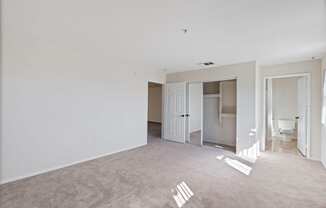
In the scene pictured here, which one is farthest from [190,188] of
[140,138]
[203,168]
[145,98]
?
[145,98]

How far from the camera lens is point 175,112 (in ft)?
18.1

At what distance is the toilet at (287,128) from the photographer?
5.91 meters

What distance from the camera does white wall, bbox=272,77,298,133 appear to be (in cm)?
640

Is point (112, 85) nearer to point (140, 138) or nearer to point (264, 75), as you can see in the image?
point (140, 138)

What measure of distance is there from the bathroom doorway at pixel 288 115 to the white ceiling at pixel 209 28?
54.0 inches

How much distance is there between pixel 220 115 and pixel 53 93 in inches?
180

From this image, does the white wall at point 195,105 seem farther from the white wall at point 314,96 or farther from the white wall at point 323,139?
the white wall at point 323,139

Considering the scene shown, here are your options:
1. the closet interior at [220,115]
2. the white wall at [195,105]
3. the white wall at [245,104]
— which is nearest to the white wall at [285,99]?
the closet interior at [220,115]

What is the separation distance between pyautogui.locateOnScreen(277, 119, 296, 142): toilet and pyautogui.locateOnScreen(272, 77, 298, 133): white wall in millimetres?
437

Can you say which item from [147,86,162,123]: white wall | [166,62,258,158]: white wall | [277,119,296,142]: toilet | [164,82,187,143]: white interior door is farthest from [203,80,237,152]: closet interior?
[147,86,162,123]: white wall

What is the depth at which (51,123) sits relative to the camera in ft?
9.98

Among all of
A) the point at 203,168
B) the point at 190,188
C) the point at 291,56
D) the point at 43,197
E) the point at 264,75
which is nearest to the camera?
the point at 43,197

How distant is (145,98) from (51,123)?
253 centimetres

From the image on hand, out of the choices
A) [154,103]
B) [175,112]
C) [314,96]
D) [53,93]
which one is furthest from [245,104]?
[154,103]
